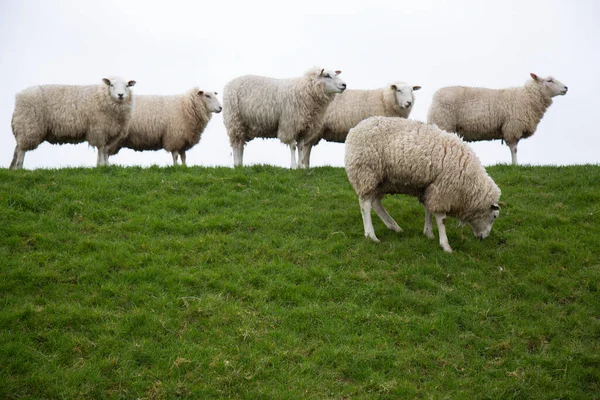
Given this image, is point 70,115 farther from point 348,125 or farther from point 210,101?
point 348,125

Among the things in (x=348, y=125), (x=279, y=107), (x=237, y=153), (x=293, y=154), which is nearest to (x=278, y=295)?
(x=293, y=154)

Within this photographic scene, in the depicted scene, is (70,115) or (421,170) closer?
(421,170)

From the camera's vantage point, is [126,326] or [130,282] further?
[130,282]

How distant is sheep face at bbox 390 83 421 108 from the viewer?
1689 cm

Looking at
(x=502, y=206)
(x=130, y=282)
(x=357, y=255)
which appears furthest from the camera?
(x=502, y=206)

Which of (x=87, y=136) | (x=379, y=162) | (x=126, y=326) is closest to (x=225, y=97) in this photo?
(x=87, y=136)

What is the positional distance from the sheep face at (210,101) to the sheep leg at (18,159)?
5.44 metres

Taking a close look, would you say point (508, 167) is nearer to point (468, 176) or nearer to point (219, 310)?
point (468, 176)

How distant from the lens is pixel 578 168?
48.4 ft

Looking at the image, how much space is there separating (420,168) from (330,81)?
18.4 feet

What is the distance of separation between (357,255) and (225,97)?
7.01 metres

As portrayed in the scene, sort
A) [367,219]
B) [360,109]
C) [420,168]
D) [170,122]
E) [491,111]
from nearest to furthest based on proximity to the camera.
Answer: [420,168], [367,219], [360,109], [491,111], [170,122]

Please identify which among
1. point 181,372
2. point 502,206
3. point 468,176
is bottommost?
point 181,372

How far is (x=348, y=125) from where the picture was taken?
1727 cm
